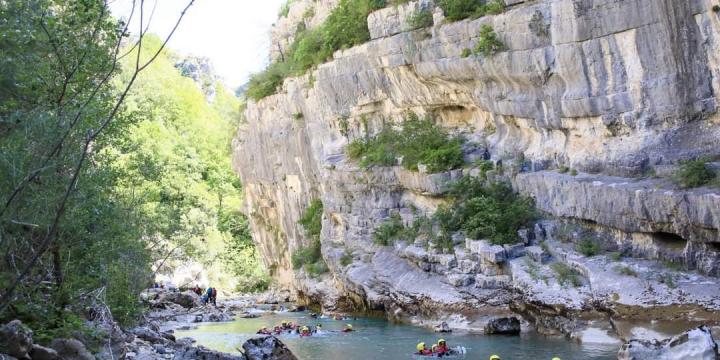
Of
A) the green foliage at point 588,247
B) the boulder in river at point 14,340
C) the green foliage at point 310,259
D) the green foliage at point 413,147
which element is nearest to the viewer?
the boulder in river at point 14,340

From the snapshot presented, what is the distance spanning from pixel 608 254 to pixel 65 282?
1388cm

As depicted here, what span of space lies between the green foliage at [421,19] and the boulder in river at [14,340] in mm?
21148

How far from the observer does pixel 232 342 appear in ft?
94.7

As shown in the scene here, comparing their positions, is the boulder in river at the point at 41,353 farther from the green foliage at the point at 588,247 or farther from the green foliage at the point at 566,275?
the green foliage at the point at 588,247

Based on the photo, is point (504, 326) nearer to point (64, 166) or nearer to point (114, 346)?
point (114, 346)

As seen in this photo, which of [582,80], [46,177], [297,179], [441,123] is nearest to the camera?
[46,177]

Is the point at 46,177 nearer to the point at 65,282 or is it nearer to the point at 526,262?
the point at 65,282

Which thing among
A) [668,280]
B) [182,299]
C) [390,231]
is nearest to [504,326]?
[668,280]

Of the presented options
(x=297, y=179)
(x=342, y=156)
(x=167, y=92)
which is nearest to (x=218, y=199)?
(x=167, y=92)

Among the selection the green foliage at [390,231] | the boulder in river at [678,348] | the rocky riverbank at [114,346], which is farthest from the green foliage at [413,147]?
the boulder in river at [678,348]

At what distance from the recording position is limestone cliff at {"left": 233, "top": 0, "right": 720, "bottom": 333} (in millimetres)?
22641

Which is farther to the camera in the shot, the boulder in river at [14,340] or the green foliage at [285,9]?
the green foliage at [285,9]

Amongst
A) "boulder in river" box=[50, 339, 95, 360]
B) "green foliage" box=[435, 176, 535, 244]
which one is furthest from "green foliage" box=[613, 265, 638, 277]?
"boulder in river" box=[50, 339, 95, 360]

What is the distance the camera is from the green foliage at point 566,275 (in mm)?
23794
